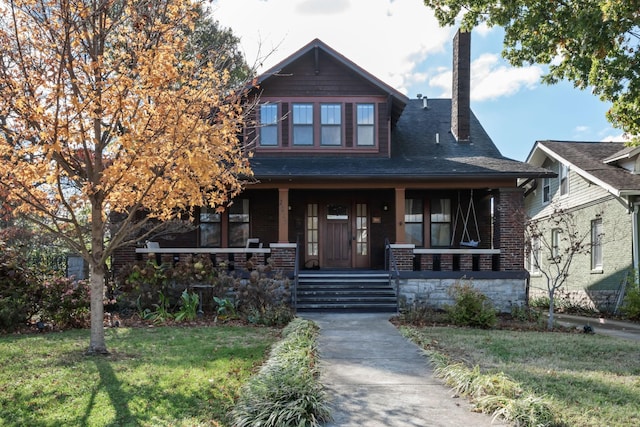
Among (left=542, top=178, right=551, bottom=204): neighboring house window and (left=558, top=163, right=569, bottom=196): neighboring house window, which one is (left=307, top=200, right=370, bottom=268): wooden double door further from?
(left=542, top=178, right=551, bottom=204): neighboring house window

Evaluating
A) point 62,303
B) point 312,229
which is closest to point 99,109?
point 62,303

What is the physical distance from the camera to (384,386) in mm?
5496

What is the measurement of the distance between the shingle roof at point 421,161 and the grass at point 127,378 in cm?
589

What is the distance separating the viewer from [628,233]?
1448 cm

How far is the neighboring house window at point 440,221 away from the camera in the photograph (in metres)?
15.6

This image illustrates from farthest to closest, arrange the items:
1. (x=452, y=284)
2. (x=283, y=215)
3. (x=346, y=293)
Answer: (x=283, y=215)
(x=452, y=284)
(x=346, y=293)

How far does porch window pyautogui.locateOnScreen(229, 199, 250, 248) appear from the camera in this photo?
15297mm

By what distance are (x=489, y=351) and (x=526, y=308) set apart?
5.29 metres

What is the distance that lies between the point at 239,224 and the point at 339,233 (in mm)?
2995

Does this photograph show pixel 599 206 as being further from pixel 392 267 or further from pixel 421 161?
pixel 392 267

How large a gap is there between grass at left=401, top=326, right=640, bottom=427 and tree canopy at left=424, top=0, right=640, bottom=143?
17.8ft

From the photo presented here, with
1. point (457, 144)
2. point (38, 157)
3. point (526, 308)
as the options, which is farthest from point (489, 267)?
point (38, 157)

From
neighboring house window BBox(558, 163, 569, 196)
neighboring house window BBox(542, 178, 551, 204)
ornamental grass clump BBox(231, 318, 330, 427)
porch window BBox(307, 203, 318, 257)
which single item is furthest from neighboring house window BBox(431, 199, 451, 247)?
ornamental grass clump BBox(231, 318, 330, 427)

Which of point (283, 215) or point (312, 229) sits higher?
point (283, 215)
